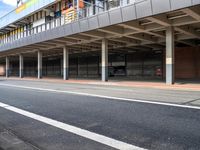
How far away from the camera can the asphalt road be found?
504 centimetres

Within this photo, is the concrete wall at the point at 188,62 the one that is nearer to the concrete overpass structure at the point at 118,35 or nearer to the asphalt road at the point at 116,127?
the concrete overpass structure at the point at 118,35

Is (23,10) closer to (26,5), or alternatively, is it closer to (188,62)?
(26,5)

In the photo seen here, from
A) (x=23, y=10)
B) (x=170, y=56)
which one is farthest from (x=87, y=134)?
(x=23, y=10)

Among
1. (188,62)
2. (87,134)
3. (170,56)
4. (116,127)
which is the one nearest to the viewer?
(87,134)

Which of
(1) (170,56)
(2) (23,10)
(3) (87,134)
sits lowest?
(3) (87,134)

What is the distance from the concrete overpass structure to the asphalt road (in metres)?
11.5

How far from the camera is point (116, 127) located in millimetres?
6332

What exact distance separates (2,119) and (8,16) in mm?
50670

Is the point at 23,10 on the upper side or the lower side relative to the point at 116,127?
upper

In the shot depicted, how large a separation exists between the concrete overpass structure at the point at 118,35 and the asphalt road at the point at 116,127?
11.5 m

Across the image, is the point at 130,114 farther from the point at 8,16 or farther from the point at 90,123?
the point at 8,16

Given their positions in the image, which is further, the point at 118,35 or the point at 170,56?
the point at 118,35

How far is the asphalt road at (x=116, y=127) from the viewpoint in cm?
504

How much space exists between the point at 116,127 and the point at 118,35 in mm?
21284
